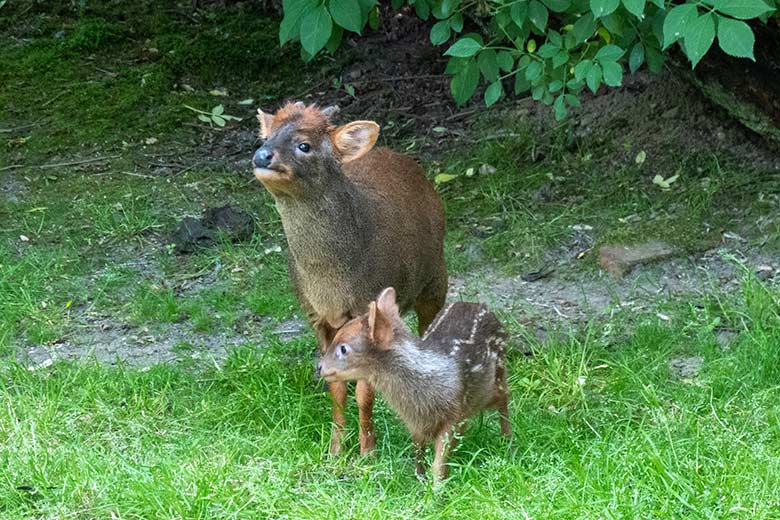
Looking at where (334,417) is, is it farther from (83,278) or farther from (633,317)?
(83,278)

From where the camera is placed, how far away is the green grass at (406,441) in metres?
4.59

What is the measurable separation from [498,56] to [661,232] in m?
2.03

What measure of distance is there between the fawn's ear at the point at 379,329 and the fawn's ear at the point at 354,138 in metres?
0.93

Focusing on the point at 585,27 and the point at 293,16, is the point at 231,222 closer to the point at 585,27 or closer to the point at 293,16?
the point at 293,16

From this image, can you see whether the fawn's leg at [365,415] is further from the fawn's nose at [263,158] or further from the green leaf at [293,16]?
the green leaf at [293,16]

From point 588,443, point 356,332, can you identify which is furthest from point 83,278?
point 588,443

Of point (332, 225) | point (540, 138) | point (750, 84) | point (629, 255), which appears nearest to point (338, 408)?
point (332, 225)

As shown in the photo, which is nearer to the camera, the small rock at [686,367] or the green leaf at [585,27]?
the green leaf at [585,27]

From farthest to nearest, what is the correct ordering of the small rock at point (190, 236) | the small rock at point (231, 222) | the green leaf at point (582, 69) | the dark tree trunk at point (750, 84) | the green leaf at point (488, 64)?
the small rock at point (231, 222) < the small rock at point (190, 236) < the dark tree trunk at point (750, 84) < the green leaf at point (488, 64) < the green leaf at point (582, 69)

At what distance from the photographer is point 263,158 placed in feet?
17.3

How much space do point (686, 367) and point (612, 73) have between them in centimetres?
154

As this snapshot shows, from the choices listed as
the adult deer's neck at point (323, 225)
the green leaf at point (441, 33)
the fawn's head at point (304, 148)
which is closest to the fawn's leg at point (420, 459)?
the adult deer's neck at point (323, 225)

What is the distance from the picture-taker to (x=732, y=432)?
16.8 feet

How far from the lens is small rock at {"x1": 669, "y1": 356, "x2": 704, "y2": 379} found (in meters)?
6.07
